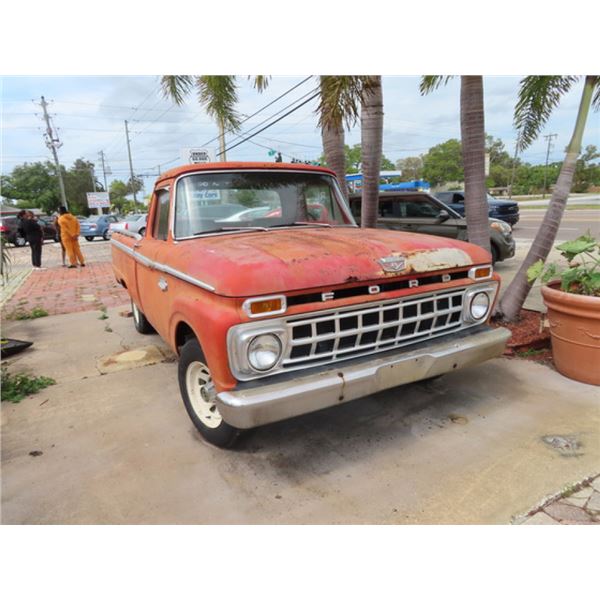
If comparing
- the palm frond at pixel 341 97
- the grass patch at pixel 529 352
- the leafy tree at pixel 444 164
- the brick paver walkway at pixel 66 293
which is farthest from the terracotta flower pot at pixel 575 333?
the leafy tree at pixel 444 164

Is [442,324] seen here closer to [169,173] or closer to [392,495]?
[392,495]

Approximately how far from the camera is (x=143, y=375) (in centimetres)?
439

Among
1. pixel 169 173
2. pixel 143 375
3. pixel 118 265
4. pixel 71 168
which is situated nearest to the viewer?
pixel 169 173

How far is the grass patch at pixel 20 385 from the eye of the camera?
157 inches

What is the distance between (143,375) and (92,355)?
1.06 meters

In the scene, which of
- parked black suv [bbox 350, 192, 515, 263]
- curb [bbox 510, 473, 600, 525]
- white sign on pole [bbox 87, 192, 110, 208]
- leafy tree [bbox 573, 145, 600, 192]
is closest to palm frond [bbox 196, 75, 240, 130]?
parked black suv [bbox 350, 192, 515, 263]

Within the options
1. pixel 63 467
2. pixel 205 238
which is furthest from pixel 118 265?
pixel 63 467

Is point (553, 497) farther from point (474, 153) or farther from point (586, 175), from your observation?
point (586, 175)

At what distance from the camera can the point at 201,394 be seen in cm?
310

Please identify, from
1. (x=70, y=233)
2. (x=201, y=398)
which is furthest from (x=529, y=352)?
(x=70, y=233)

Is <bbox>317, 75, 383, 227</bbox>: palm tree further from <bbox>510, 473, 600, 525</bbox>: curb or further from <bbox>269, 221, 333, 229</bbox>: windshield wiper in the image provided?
<bbox>510, 473, 600, 525</bbox>: curb

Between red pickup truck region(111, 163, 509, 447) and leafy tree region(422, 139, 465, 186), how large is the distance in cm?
6277

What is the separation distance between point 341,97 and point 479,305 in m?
2.40

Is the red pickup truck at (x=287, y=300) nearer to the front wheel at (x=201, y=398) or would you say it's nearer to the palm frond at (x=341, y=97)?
the front wheel at (x=201, y=398)
